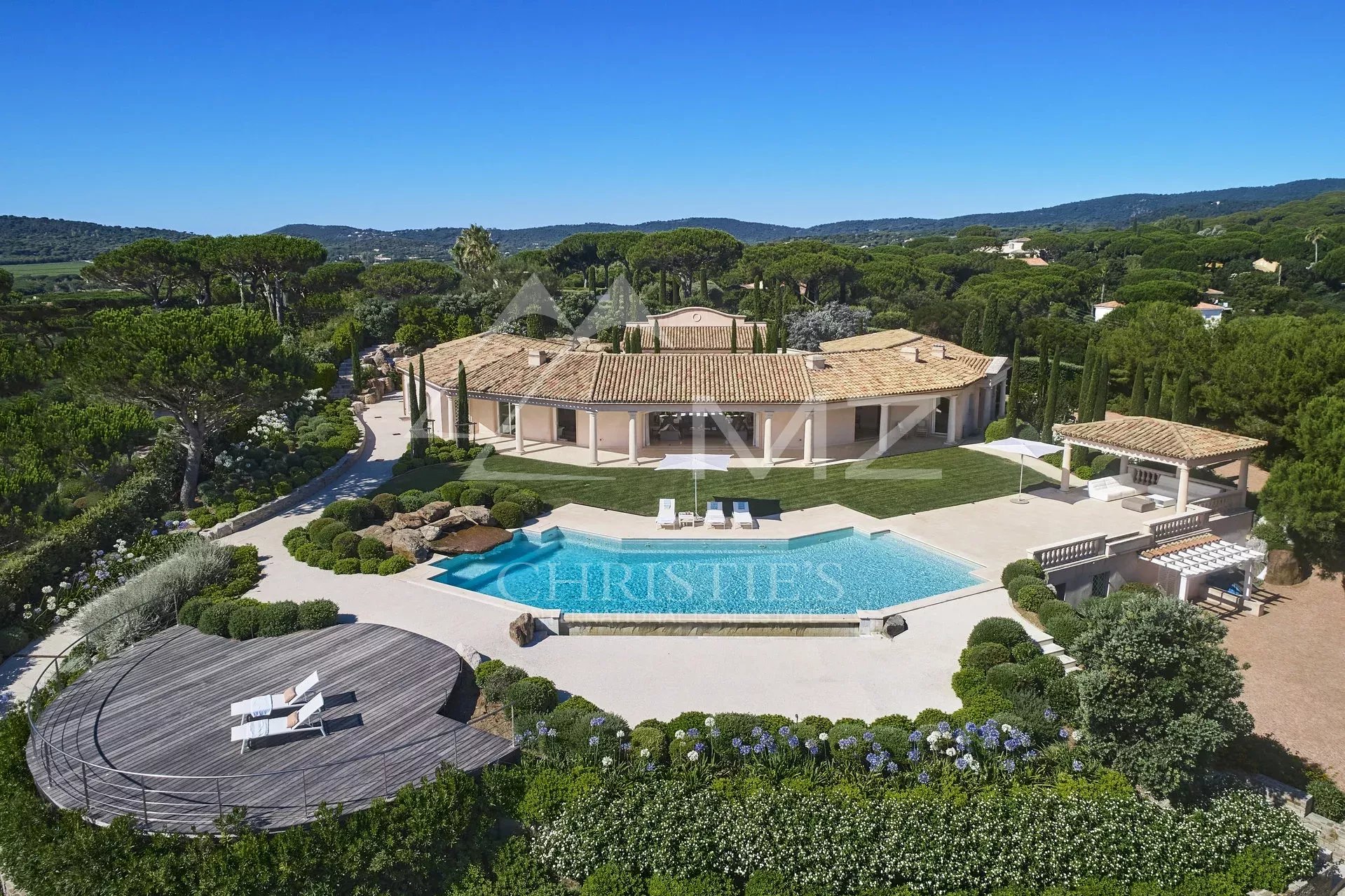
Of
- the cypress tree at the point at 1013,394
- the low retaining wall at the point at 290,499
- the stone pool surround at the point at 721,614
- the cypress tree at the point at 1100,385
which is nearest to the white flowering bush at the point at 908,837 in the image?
the stone pool surround at the point at 721,614

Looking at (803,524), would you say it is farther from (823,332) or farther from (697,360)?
(823,332)

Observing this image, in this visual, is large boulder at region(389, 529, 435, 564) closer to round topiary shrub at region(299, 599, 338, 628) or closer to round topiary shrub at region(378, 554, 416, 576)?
round topiary shrub at region(378, 554, 416, 576)

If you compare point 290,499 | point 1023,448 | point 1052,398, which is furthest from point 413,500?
point 1052,398

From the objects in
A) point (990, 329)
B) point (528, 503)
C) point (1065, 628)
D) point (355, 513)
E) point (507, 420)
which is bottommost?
point (1065, 628)

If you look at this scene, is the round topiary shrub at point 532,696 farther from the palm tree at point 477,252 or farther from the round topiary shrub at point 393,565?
the palm tree at point 477,252

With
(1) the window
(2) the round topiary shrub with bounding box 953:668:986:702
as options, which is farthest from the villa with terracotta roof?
(2) the round topiary shrub with bounding box 953:668:986:702

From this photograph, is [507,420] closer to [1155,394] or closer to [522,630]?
[522,630]
